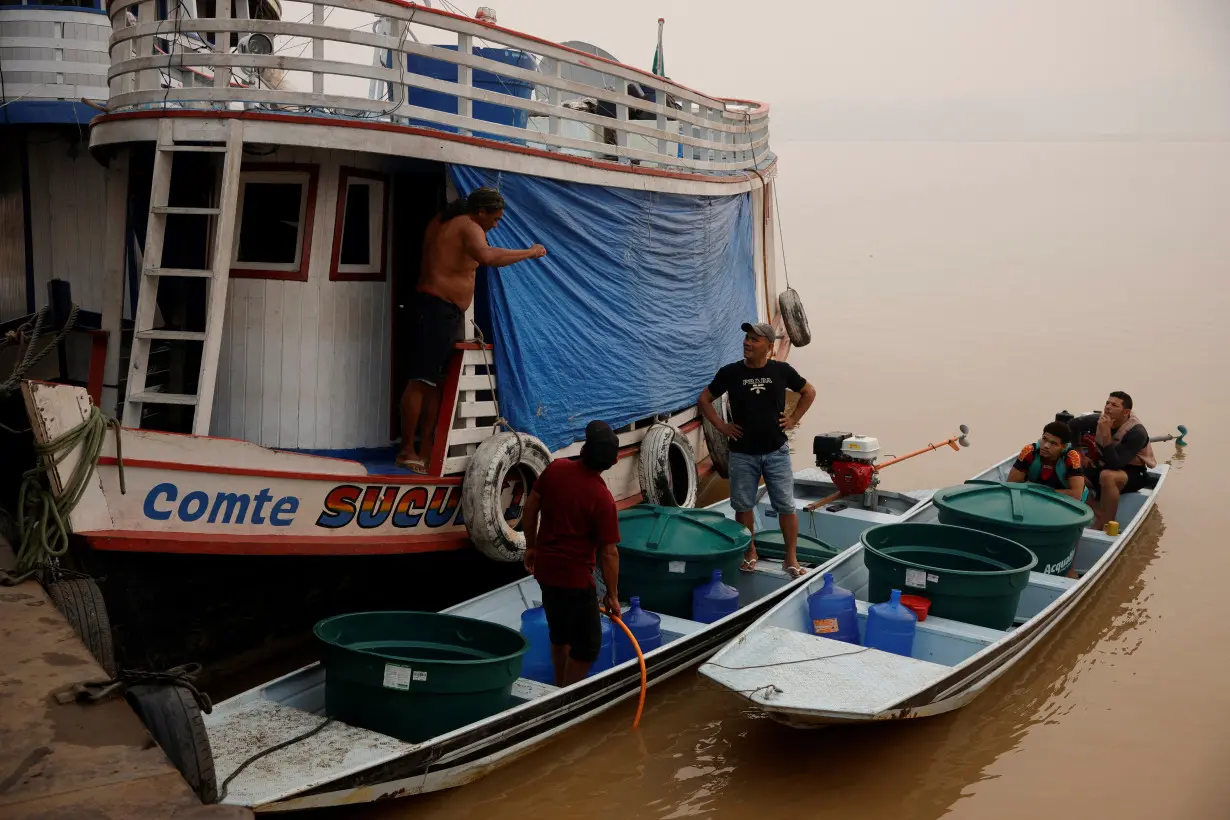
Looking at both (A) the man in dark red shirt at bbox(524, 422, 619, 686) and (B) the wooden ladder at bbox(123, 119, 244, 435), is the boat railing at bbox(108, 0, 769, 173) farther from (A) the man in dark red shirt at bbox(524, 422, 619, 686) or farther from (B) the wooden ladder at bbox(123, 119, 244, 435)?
(A) the man in dark red shirt at bbox(524, 422, 619, 686)

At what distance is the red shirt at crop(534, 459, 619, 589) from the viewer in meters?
6.47

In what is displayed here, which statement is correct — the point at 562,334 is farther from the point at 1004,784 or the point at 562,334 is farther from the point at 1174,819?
the point at 1174,819

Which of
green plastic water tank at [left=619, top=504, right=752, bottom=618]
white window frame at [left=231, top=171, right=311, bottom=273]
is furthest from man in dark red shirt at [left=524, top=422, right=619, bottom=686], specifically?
white window frame at [left=231, top=171, right=311, bottom=273]

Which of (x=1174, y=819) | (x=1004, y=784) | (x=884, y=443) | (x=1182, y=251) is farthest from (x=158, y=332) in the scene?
(x=1182, y=251)

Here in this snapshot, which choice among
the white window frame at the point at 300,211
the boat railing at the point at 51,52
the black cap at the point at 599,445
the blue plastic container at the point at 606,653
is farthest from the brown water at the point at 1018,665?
the boat railing at the point at 51,52

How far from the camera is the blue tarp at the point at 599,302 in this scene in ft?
27.0

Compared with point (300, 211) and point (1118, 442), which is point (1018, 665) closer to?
point (1118, 442)

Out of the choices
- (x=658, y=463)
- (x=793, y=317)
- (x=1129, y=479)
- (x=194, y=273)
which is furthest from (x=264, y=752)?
(x=793, y=317)

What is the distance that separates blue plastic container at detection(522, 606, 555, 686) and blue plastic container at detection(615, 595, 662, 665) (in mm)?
485

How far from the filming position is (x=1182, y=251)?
44.1m

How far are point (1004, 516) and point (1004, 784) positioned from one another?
8.26ft

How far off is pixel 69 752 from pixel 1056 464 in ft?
26.6

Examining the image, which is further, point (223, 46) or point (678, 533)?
point (678, 533)

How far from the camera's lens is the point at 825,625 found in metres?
7.65
